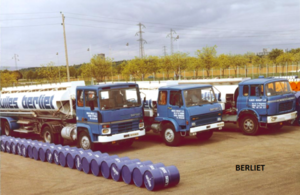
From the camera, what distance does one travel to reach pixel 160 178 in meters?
9.05

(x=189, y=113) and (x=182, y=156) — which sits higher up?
(x=189, y=113)

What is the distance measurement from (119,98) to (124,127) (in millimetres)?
1225

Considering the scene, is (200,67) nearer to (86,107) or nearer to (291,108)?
(291,108)

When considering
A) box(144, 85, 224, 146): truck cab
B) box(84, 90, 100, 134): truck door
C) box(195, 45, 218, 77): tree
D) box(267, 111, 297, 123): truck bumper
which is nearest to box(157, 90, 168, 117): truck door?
box(144, 85, 224, 146): truck cab

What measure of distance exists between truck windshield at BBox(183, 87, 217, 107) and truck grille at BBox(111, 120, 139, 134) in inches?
93.7

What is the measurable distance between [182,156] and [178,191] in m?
4.04

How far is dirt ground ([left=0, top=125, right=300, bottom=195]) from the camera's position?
360 inches

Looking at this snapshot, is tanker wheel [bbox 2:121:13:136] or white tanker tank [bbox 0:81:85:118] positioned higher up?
white tanker tank [bbox 0:81:85:118]

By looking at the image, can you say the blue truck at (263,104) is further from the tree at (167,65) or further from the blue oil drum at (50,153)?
the tree at (167,65)

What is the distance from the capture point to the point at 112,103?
554 inches

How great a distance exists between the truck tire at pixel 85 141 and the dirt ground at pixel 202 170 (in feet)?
3.62

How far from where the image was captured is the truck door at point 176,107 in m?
14.6

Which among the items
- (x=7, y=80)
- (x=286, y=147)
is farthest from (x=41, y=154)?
(x=7, y=80)

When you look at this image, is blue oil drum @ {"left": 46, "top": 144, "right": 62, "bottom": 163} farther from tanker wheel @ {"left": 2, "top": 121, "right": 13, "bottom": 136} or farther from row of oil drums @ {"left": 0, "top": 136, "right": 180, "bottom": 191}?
tanker wheel @ {"left": 2, "top": 121, "right": 13, "bottom": 136}
